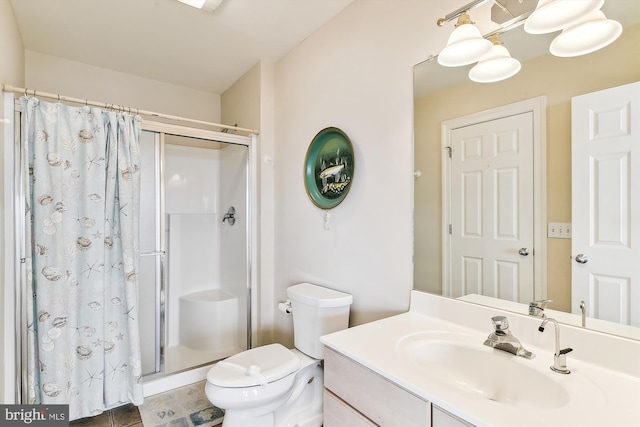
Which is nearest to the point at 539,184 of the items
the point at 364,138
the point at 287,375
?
the point at 364,138

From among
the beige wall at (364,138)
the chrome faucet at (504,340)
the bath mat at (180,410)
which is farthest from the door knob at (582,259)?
the bath mat at (180,410)

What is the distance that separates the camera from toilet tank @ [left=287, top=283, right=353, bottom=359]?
1705 millimetres

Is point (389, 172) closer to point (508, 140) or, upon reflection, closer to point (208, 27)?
point (508, 140)

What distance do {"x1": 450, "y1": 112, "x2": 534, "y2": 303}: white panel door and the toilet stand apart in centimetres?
70

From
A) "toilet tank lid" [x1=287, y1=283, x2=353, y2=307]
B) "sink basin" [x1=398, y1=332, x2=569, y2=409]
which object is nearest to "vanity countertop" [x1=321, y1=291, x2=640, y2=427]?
"sink basin" [x1=398, y1=332, x2=569, y2=409]

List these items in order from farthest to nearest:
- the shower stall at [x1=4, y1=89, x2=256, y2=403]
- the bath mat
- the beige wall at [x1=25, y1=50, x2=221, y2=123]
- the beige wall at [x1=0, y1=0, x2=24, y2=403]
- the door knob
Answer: the beige wall at [x1=25, y1=50, x2=221, y2=123] → the shower stall at [x1=4, y1=89, x2=256, y2=403] → the bath mat → the beige wall at [x1=0, y1=0, x2=24, y2=403] → the door knob

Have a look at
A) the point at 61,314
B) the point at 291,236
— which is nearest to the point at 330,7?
the point at 291,236

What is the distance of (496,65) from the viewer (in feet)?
3.90

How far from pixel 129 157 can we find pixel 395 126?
1.60m

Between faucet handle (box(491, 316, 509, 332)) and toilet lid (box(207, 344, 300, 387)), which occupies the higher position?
faucet handle (box(491, 316, 509, 332))

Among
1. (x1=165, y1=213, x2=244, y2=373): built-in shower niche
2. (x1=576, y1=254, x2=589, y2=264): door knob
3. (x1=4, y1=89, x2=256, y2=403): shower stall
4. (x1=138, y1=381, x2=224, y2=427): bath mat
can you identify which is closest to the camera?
(x1=576, y1=254, x2=589, y2=264): door knob

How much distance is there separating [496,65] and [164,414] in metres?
2.53

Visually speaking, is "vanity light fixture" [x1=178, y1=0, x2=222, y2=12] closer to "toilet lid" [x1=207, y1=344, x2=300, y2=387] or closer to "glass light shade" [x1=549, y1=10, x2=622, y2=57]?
"glass light shade" [x1=549, y1=10, x2=622, y2=57]

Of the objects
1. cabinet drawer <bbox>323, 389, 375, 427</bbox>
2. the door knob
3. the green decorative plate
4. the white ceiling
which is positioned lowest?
cabinet drawer <bbox>323, 389, 375, 427</bbox>
